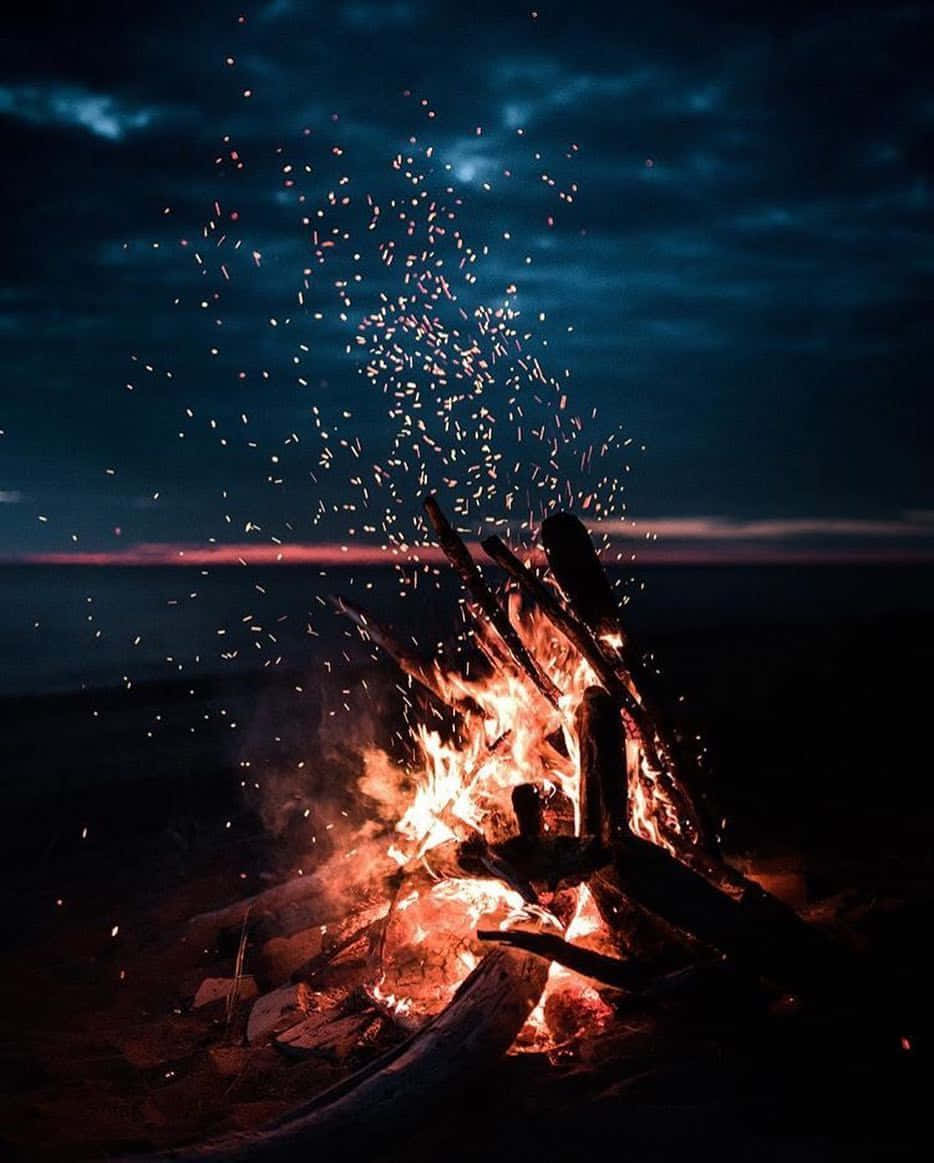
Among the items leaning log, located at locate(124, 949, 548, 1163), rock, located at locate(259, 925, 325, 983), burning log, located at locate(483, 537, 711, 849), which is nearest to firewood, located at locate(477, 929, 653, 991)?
leaning log, located at locate(124, 949, 548, 1163)

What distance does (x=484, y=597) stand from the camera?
6074 mm

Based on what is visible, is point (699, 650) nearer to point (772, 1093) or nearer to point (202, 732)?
point (202, 732)

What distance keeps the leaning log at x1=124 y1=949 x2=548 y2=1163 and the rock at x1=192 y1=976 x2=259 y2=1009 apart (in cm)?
210

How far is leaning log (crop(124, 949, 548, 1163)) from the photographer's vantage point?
12.7 feet

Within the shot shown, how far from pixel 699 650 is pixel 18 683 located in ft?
57.7

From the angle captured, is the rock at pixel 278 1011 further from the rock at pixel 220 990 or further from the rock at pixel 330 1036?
the rock at pixel 220 990

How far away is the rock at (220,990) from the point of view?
6.48 meters

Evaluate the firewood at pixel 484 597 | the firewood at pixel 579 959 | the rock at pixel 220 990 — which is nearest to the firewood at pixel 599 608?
the firewood at pixel 484 597

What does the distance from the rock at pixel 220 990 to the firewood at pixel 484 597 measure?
2.69 meters

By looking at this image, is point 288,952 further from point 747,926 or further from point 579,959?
point 747,926

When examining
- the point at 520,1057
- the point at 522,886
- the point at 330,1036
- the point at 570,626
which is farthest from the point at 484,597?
the point at 330,1036

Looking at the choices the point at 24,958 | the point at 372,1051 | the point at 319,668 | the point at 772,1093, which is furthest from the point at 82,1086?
the point at 319,668

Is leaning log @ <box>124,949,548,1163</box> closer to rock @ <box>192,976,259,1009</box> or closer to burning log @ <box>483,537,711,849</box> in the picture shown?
burning log @ <box>483,537,711,849</box>

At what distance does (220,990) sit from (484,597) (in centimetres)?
307
